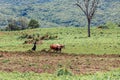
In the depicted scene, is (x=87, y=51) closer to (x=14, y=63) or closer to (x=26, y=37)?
(x=14, y=63)

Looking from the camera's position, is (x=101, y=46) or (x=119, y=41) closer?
(x=101, y=46)

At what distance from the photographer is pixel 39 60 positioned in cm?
3300

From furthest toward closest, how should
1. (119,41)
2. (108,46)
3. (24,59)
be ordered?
(119,41)
(108,46)
(24,59)

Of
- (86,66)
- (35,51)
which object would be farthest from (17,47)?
(86,66)

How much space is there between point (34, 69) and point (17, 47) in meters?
15.8

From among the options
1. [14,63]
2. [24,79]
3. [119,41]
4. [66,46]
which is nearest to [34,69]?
[14,63]

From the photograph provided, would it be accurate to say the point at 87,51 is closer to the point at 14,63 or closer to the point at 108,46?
the point at 108,46

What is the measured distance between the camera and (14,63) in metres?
31.6

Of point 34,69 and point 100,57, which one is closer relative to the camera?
point 34,69

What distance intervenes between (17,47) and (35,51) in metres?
4.72

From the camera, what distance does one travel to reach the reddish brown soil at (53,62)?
28494 millimetres

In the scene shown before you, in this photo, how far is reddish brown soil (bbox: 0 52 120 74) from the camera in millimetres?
28494

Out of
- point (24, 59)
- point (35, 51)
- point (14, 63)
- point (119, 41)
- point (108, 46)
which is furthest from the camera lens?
point (119, 41)

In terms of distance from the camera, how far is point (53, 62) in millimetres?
31688
